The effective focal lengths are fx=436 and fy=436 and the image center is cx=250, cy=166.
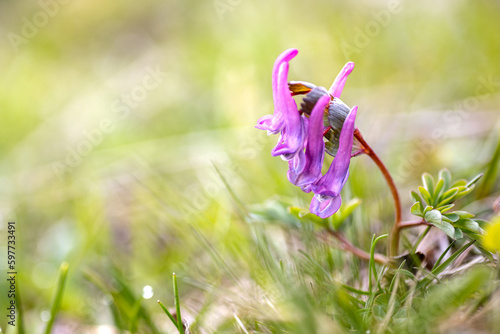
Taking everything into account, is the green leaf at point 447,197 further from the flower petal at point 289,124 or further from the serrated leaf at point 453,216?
the flower petal at point 289,124

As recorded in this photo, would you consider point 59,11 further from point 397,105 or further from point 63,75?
point 397,105

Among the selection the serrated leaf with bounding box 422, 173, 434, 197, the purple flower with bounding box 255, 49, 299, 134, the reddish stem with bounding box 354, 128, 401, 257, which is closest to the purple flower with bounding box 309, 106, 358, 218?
the reddish stem with bounding box 354, 128, 401, 257

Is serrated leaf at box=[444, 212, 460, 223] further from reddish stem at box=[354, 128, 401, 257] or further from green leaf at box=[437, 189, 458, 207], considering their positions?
reddish stem at box=[354, 128, 401, 257]

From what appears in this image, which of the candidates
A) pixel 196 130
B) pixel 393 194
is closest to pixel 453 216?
pixel 393 194

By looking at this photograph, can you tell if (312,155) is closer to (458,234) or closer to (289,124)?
(289,124)

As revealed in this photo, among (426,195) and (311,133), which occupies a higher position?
(311,133)

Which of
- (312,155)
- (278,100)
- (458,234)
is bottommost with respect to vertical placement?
(458,234)
